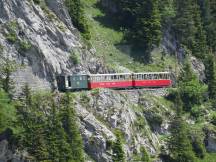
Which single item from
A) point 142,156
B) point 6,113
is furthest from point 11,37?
point 142,156

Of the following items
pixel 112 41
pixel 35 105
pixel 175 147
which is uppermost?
pixel 112 41

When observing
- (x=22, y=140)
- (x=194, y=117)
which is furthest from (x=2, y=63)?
(x=194, y=117)

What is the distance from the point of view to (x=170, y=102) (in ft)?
439

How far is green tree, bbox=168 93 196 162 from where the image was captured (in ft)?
397

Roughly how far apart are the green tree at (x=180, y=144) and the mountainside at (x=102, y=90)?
19 centimetres

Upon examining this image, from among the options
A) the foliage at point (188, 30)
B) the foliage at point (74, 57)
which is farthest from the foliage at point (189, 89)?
the foliage at point (74, 57)

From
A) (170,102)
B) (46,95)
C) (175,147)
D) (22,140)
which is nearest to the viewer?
(22,140)

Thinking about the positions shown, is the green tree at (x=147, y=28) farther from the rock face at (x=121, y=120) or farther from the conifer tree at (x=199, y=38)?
the rock face at (x=121, y=120)

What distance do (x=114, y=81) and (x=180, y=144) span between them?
15.0 meters

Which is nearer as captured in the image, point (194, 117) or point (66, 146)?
point (66, 146)

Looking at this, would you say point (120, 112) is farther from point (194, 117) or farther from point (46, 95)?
point (194, 117)

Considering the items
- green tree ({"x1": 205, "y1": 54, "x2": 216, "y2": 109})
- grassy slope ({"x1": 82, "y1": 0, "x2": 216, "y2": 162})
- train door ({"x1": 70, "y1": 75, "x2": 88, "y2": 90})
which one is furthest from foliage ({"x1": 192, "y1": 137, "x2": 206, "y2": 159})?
train door ({"x1": 70, "y1": 75, "x2": 88, "y2": 90})

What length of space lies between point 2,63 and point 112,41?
106ft

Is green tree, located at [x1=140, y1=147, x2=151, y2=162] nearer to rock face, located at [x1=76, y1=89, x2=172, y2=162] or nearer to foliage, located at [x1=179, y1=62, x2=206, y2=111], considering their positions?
rock face, located at [x1=76, y1=89, x2=172, y2=162]
